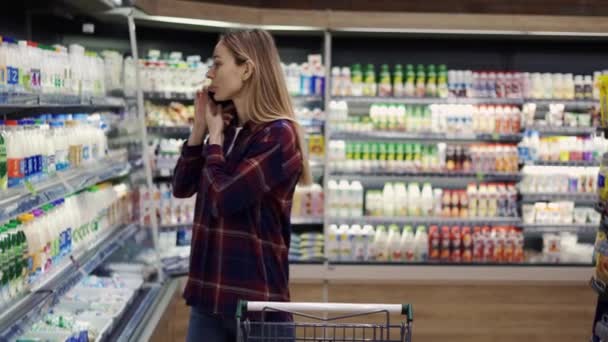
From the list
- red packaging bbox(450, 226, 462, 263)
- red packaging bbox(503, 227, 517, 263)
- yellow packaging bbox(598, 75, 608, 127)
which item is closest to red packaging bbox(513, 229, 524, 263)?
red packaging bbox(503, 227, 517, 263)

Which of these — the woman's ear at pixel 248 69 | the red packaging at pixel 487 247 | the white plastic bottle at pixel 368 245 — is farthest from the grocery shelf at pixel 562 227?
the woman's ear at pixel 248 69

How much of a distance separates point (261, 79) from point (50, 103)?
1.23 metres

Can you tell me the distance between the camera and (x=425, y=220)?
7.29 m

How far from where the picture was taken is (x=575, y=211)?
295 inches

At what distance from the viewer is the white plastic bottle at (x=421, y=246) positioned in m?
7.29

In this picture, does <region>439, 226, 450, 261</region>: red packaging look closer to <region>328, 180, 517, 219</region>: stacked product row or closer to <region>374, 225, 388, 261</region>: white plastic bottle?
<region>328, 180, 517, 219</region>: stacked product row

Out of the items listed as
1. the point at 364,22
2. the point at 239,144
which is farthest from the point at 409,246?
the point at 239,144

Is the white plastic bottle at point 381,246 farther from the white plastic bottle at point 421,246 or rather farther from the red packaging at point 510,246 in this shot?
the red packaging at point 510,246

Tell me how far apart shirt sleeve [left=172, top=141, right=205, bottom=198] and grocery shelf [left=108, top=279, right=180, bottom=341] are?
1.50 meters

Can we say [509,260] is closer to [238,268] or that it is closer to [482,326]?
[482,326]

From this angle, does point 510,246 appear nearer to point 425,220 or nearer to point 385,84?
point 425,220

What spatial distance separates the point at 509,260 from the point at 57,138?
15.3 feet

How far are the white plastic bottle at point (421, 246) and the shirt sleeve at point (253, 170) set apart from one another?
15.5 ft

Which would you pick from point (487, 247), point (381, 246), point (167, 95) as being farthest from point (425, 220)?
point (167, 95)
